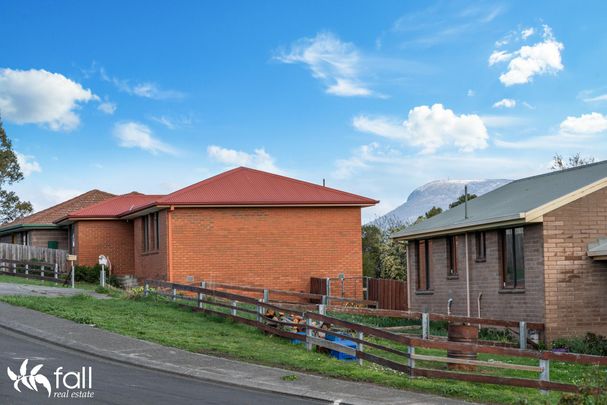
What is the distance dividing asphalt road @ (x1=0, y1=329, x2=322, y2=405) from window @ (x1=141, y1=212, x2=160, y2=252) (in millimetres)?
18926

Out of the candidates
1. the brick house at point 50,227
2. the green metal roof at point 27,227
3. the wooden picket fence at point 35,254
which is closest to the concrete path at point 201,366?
the wooden picket fence at point 35,254

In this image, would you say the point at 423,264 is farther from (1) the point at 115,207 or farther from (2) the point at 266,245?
(1) the point at 115,207

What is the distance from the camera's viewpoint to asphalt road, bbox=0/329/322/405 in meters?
12.5

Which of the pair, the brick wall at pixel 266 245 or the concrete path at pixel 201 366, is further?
the brick wall at pixel 266 245

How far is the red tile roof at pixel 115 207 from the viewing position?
139 ft

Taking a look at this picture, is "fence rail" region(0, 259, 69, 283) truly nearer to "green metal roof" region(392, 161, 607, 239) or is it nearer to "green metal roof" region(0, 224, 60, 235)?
"green metal roof" region(0, 224, 60, 235)

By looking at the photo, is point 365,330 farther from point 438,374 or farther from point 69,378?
point 69,378

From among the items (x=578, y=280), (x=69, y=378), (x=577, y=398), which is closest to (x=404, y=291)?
(x=578, y=280)

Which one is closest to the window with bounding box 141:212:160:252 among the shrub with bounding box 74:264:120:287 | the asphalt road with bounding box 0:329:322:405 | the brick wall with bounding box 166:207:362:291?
the brick wall with bounding box 166:207:362:291

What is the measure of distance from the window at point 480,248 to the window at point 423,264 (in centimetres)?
336

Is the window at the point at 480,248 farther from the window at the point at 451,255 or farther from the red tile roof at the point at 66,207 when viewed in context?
the red tile roof at the point at 66,207

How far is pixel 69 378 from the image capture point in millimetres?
14133

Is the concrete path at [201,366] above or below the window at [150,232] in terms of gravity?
below

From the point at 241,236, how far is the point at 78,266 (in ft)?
34.5
